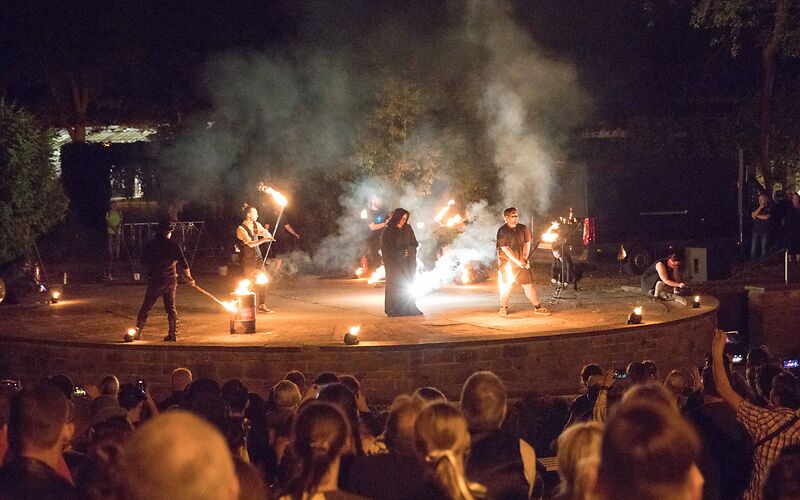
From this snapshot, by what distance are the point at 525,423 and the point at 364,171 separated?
43.4 feet

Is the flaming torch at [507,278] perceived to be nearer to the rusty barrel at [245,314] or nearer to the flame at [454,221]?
the rusty barrel at [245,314]

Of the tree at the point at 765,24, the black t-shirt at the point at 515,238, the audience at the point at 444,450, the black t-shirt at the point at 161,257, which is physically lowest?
the audience at the point at 444,450

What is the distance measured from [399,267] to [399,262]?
8 cm

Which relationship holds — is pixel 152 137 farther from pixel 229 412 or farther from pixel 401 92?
pixel 229 412

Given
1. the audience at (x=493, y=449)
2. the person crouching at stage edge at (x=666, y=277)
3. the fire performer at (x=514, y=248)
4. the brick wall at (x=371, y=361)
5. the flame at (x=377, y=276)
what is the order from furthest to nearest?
the flame at (x=377, y=276) → the person crouching at stage edge at (x=666, y=277) → the fire performer at (x=514, y=248) → the brick wall at (x=371, y=361) → the audience at (x=493, y=449)

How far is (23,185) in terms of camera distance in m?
20.3

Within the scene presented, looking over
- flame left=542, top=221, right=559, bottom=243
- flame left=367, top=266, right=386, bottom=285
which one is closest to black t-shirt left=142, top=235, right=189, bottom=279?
flame left=542, top=221, right=559, bottom=243

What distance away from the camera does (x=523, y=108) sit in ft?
69.3

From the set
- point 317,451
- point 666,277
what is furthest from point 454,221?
point 317,451

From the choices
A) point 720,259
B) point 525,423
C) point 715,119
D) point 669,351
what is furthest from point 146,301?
point 715,119

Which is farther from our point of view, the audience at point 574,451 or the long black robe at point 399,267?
the long black robe at point 399,267

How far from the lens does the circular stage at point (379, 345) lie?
11234mm

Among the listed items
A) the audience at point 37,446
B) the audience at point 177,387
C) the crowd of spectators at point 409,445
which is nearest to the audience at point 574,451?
the crowd of spectators at point 409,445

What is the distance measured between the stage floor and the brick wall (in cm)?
14
